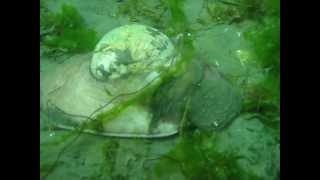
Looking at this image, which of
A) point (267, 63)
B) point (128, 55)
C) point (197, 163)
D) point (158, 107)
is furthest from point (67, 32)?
point (267, 63)

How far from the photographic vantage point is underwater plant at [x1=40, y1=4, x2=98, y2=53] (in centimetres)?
442

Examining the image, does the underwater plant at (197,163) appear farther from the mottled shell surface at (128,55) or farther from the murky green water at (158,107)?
the mottled shell surface at (128,55)

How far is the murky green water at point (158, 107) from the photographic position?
153 inches

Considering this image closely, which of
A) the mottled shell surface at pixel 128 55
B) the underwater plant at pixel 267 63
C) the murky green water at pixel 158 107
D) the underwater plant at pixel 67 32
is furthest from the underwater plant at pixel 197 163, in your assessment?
the underwater plant at pixel 67 32

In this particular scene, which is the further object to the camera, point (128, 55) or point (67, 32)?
point (67, 32)

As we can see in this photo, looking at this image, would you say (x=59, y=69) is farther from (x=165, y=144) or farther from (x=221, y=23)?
(x=221, y=23)

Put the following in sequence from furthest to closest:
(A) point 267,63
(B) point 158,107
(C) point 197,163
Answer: (A) point 267,63, (B) point 158,107, (C) point 197,163

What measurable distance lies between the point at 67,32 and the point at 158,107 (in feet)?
3.94

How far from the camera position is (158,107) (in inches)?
158

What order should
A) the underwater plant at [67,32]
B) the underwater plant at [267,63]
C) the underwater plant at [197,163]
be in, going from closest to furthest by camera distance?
the underwater plant at [197,163], the underwater plant at [267,63], the underwater plant at [67,32]

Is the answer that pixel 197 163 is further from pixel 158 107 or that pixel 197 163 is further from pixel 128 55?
pixel 128 55

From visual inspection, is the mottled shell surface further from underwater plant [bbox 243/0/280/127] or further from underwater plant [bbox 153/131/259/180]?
underwater plant [bbox 243/0/280/127]

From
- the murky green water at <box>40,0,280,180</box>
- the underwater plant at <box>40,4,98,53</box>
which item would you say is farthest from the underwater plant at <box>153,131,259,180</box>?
the underwater plant at <box>40,4,98,53</box>

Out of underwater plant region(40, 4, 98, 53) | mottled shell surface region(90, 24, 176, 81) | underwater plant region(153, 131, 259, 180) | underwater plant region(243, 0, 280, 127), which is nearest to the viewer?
underwater plant region(153, 131, 259, 180)
